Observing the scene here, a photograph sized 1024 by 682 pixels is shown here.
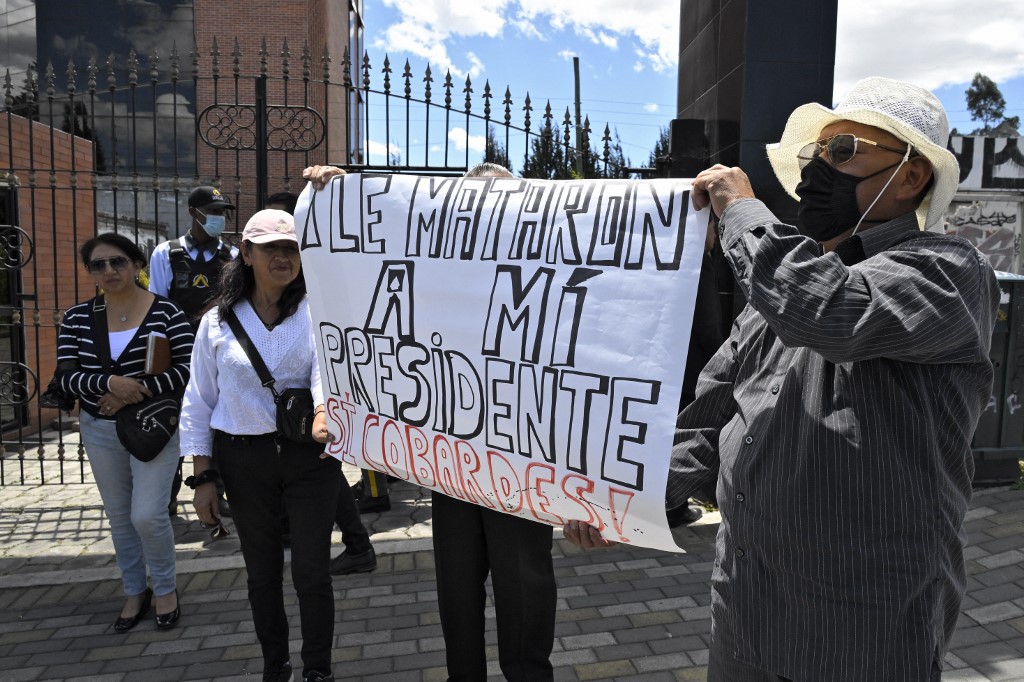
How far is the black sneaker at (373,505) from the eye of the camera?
18.5 feet

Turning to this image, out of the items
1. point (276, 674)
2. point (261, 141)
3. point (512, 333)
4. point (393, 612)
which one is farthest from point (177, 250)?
point (512, 333)

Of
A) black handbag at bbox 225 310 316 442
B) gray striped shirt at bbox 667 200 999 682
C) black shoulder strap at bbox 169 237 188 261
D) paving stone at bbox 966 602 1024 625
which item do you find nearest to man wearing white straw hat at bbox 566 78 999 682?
gray striped shirt at bbox 667 200 999 682

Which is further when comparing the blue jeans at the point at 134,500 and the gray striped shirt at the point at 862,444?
the blue jeans at the point at 134,500

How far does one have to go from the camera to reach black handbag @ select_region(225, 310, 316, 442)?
9.82 feet

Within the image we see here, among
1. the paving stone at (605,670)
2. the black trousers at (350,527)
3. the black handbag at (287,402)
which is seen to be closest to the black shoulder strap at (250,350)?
the black handbag at (287,402)

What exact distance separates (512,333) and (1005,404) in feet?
16.9

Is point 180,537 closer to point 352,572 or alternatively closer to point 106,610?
point 106,610

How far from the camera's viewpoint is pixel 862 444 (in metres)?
1.59

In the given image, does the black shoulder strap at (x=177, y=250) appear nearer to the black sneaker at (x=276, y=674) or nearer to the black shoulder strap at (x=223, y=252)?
the black shoulder strap at (x=223, y=252)

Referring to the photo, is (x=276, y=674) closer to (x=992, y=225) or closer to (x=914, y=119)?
(x=914, y=119)

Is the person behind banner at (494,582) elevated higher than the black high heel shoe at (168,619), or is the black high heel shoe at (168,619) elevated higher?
the person behind banner at (494,582)

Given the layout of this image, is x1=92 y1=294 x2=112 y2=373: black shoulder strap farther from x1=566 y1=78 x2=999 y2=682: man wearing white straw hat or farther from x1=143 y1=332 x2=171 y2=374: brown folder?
x1=566 y1=78 x2=999 y2=682: man wearing white straw hat

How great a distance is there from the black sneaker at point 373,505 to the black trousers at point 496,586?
2.86 meters

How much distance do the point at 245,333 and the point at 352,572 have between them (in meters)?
2.06
